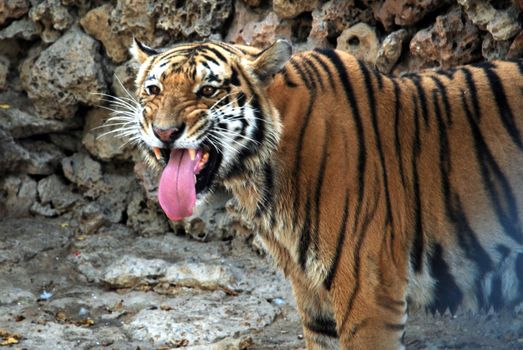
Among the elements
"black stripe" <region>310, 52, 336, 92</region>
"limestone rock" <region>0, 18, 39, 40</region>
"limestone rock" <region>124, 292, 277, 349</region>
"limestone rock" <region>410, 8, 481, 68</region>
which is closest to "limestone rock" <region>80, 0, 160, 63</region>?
"limestone rock" <region>0, 18, 39, 40</region>

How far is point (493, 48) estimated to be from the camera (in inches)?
176

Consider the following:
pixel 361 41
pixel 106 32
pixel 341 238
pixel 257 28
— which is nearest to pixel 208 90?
pixel 341 238

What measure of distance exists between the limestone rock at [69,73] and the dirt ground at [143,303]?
35.4 inches

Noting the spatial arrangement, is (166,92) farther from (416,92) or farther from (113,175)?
(113,175)

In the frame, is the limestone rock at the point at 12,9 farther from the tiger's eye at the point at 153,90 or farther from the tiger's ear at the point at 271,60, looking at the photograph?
the tiger's ear at the point at 271,60

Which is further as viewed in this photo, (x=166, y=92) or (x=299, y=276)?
(x=299, y=276)

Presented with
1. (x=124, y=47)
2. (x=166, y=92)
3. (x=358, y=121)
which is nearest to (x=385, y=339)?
(x=358, y=121)

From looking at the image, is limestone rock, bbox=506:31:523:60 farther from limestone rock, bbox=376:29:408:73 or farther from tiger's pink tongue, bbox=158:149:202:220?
tiger's pink tongue, bbox=158:149:202:220

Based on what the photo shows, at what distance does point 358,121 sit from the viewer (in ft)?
11.7

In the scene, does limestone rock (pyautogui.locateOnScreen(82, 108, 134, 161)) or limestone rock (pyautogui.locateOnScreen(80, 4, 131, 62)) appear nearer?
limestone rock (pyautogui.locateOnScreen(80, 4, 131, 62))

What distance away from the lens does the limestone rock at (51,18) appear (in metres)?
6.19

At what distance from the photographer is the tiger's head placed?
3322 mm

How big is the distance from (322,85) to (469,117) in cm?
63

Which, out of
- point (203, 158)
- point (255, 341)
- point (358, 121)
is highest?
point (358, 121)
